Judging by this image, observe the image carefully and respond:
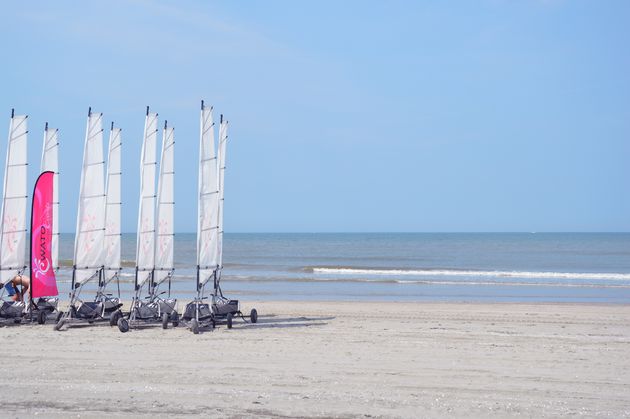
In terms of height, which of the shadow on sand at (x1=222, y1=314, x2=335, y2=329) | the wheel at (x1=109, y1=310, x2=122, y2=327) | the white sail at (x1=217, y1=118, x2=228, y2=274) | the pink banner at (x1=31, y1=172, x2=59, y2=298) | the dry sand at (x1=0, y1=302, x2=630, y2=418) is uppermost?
the white sail at (x1=217, y1=118, x2=228, y2=274)

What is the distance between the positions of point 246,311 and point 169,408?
35.0 feet

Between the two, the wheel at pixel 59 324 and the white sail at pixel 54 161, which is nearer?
the wheel at pixel 59 324

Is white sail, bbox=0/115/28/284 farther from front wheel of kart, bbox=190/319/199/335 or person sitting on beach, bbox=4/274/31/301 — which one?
front wheel of kart, bbox=190/319/199/335

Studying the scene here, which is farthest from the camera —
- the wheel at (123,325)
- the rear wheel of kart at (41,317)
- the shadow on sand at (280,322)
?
the rear wheel of kart at (41,317)

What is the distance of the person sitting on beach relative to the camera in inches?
637

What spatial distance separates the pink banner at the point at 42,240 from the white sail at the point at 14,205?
1.72 feet

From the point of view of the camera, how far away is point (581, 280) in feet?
110

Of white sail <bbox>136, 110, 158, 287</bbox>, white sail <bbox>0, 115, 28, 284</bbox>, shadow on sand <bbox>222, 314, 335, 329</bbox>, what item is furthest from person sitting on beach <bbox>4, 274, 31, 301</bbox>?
shadow on sand <bbox>222, 314, 335, 329</bbox>

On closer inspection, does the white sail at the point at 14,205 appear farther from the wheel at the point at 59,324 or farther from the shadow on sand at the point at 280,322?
the shadow on sand at the point at 280,322

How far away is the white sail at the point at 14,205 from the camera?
15828mm

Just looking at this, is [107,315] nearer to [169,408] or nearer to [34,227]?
[34,227]

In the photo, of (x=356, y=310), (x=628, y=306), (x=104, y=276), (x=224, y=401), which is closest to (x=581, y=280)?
(x=628, y=306)

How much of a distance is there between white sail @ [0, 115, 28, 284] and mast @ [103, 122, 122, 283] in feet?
5.80

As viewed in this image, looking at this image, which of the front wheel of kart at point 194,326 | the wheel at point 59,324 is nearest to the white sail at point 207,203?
the front wheel of kart at point 194,326
